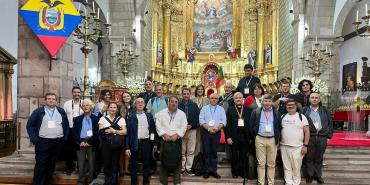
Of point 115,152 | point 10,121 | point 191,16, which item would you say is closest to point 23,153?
point 115,152

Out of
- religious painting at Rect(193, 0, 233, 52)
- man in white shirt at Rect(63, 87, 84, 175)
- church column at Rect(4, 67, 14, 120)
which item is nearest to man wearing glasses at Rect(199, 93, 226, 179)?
man in white shirt at Rect(63, 87, 84, 175)

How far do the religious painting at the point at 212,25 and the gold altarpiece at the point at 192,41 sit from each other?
29cm

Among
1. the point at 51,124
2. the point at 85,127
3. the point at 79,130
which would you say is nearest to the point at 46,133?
the point at 51,124

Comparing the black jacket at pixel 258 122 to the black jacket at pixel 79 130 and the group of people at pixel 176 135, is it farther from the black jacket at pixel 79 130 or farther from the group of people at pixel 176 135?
the black jacket at pixel 79 130

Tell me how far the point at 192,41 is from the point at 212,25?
168 centimetres

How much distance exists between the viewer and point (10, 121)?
1239cm

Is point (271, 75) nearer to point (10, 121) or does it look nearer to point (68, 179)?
point (10, 121)

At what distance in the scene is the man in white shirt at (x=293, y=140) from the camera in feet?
20.4

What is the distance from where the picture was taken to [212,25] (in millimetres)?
23891

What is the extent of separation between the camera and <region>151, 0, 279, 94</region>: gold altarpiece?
72.2 feet

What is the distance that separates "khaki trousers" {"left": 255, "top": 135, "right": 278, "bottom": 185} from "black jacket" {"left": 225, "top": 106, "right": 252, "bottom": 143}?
34cm

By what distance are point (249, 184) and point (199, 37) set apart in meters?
18.2

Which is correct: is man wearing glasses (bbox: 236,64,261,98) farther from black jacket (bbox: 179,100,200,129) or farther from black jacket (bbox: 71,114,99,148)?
black jacket (bbox: 71,114,99,148)

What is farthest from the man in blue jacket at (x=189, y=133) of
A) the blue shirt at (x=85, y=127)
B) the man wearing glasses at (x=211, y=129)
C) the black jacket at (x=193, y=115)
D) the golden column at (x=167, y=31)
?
the golden column at (x=167, y=31)
